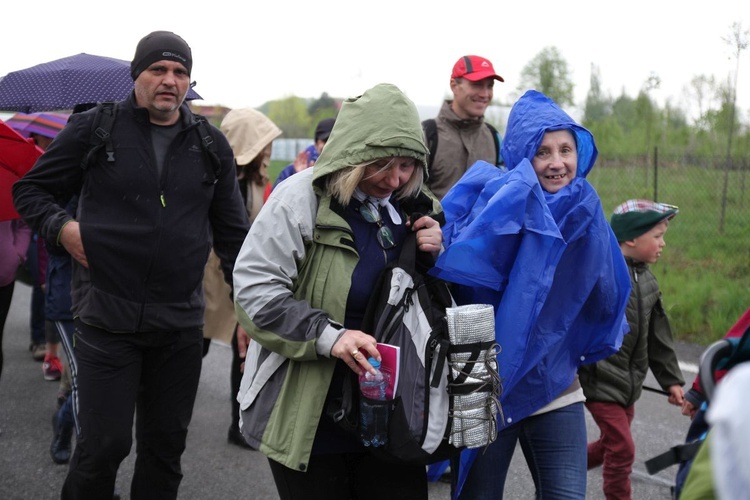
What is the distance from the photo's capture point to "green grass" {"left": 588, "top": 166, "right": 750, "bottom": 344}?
28.5 ft

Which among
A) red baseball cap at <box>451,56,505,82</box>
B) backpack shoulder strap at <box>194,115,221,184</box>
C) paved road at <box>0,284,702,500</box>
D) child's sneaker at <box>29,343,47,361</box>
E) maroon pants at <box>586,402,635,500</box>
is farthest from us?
child's sneaker at <box>29,343,47,361</box>

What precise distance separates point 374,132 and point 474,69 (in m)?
3.11

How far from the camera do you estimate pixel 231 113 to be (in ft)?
19.0

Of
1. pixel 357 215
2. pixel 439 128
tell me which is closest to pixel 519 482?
pixel 439 128

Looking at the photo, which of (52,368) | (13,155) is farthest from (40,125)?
(13,155)

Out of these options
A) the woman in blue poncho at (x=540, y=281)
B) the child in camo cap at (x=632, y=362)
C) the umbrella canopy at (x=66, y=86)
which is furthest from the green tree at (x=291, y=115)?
the woman in blue poncho at (x=540, y=281)

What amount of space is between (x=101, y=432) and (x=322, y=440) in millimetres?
1118

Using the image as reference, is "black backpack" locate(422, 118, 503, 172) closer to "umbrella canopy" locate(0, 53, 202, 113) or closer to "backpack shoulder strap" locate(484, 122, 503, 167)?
"backpack shoulder strap" locate(484, 122, 503, 167)

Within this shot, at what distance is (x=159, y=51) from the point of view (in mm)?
3619

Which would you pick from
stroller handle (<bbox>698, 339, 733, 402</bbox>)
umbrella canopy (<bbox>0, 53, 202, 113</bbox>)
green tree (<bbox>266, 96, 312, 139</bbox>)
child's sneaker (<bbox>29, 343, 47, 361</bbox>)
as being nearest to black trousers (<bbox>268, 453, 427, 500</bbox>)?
stroller handle (<bbox>698, 339, 733, 402</bbox>)

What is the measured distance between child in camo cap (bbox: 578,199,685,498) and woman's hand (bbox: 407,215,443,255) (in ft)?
5.26

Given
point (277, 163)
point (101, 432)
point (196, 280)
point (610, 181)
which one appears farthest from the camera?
point (277, 163)

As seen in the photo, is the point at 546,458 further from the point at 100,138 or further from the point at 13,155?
the point at 13,155

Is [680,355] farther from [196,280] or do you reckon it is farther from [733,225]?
[196,280]
